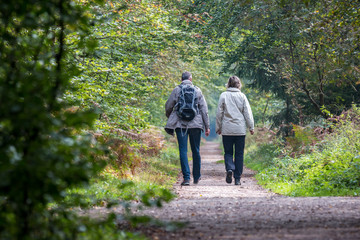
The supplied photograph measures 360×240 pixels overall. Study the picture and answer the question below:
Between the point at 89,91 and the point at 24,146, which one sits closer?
the point at 24,146

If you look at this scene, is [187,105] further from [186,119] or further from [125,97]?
[125,97]

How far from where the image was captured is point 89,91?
9055 millimetres

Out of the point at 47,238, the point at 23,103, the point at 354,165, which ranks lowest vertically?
the point at 354,165

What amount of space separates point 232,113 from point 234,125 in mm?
295

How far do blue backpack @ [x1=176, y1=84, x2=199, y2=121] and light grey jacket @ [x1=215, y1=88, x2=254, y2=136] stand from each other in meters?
0.72

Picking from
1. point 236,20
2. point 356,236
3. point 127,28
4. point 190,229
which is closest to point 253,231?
point 190,229

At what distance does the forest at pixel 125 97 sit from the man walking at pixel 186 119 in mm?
678

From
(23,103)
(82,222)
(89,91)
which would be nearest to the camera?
(23,103)

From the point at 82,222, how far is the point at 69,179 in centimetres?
53

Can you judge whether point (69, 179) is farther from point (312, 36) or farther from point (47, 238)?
point (312, 36)

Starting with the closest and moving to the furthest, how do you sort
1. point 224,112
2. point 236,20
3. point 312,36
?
point 224,112 → point 312,36 → point 236,20

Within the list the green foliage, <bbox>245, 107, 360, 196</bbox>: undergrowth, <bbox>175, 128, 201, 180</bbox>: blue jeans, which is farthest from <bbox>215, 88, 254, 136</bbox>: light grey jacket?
the green foliage

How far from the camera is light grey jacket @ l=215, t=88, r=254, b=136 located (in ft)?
34.0

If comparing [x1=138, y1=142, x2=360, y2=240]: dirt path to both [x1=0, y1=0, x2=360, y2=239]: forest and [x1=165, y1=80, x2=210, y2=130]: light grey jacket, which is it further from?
[x1=165, y1=80, x2=210, y2=130]: light grey jacket
